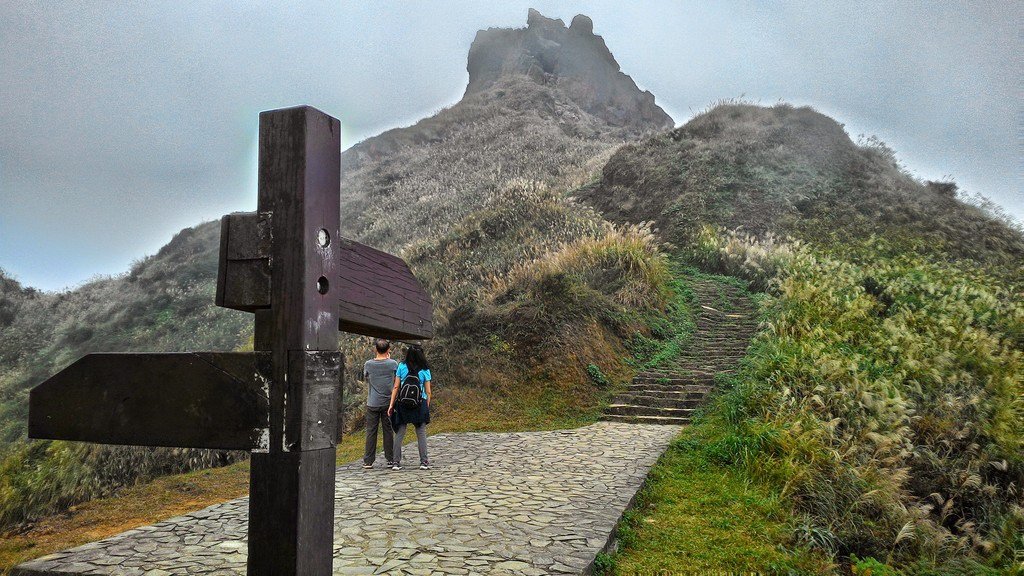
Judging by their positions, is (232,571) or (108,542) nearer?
(232,571)

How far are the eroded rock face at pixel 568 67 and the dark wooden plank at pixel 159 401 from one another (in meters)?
58.0

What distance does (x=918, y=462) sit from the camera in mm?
7793

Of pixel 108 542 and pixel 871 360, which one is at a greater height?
pixel 871 360

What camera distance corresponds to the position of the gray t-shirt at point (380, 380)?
810cm

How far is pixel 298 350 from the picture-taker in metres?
1.82

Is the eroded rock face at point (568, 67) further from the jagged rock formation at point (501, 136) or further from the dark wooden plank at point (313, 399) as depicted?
the dark wooden plank at point (313, 399)

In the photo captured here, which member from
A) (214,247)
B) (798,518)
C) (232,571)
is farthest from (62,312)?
(798,518)

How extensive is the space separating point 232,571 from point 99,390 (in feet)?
10.8

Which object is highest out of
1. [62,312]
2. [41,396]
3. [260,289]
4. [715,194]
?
[715,194]

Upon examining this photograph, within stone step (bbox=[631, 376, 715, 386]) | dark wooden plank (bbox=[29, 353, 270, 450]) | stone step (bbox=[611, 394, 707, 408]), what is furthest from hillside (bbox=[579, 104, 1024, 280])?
dark wooden plank (bbox=[29, 353, 270, 450])

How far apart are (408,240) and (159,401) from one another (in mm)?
25598

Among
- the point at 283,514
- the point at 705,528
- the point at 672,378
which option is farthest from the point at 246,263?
the point at 672,378

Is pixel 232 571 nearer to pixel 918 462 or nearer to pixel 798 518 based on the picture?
pixel 798 518

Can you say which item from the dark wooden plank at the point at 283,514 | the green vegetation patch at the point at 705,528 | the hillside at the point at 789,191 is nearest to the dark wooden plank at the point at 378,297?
the dark wooden plank at the point at 283,514
